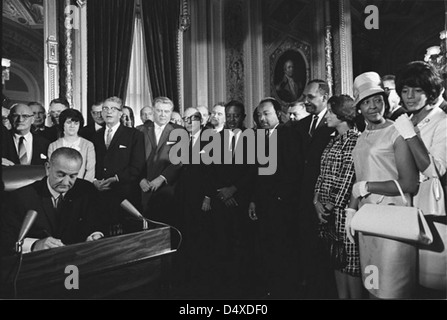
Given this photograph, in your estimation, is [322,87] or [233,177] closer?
[322,87]

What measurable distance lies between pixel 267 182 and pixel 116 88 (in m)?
1.54

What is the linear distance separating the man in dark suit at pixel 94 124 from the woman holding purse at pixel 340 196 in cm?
166

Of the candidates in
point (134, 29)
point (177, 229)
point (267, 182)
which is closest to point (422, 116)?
point (267, 182)

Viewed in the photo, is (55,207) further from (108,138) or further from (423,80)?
(423,80)

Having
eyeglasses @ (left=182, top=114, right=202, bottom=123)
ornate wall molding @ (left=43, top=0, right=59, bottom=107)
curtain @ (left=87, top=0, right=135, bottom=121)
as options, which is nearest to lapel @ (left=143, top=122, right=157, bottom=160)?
eyeglasses @ (left=182, top=114, right=202, bottom=123)

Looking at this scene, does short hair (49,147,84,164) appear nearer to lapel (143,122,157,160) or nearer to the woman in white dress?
the woman in white dress

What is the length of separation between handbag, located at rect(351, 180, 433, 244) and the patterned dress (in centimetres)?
19

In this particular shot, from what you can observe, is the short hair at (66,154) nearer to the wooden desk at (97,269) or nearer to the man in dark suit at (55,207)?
the man in dark suit at (55,207)

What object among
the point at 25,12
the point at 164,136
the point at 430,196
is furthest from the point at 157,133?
the point at 430,196

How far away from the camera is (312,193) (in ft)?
9.74

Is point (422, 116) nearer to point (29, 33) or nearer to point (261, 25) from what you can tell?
point (261, 25)

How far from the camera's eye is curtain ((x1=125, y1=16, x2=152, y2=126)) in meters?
3.89

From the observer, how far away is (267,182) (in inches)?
121

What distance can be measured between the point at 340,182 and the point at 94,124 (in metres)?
1.85
